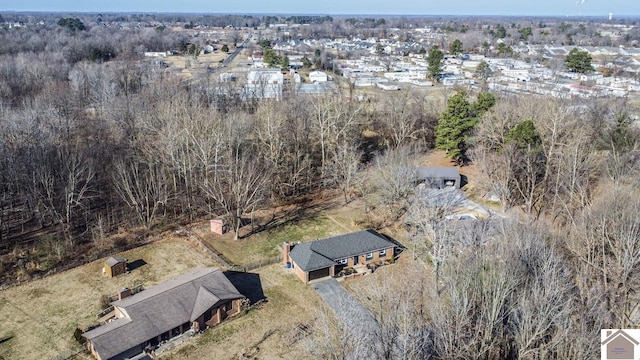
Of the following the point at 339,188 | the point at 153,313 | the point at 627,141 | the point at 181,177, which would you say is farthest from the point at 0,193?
the point at 627,141

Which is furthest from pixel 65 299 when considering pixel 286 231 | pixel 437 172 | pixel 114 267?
pixel 437 172

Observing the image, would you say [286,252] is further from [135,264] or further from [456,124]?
[456,124]

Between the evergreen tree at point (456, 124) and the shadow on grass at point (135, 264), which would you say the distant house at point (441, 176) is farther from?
the shadow on grass at point (135, 264)

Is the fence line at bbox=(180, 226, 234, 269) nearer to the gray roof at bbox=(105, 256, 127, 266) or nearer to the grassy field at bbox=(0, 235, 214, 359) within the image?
the grassy field at bbox=(0, 235, 214, 359)

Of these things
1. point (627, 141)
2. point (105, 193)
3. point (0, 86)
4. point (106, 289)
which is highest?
point (0, 86)

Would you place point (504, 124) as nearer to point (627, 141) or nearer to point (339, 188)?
point (627, 141)

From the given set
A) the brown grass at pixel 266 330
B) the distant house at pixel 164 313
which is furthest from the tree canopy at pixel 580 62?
the distant house at pixel 164 313

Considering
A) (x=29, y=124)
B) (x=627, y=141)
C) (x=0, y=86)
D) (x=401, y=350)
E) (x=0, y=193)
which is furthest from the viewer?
(x=0, y=86)
